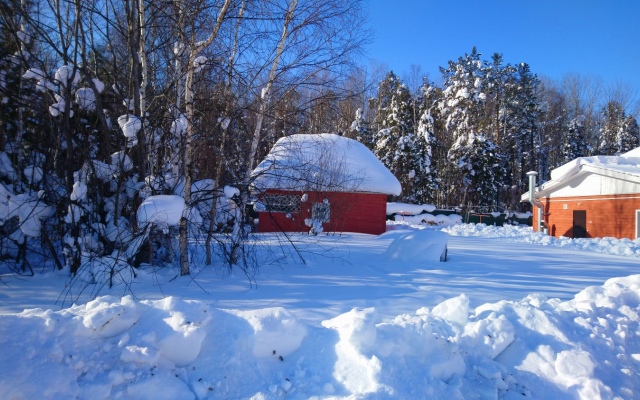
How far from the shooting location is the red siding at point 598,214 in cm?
1702

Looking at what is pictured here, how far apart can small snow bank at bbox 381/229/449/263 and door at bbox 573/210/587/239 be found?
1511 centimetres

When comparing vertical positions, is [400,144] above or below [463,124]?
below

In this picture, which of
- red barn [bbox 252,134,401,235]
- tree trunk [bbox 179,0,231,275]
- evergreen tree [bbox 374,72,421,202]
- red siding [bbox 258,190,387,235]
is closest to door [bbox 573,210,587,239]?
red barn [bbox 252,134,401,235]

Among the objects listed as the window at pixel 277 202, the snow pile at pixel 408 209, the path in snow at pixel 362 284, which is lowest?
the path in snow at pixel 362 284

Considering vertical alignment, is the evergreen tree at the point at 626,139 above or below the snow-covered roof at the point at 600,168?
above

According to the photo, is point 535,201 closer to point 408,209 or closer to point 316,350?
point 408,209

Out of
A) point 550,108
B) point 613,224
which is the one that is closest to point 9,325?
point 613,224

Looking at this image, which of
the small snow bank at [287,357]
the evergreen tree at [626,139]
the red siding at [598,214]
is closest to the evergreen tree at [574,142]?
the evergreen tree at [626,139]

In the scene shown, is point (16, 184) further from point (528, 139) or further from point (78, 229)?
point (528, 139)

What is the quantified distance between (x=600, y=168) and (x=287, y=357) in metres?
20.0

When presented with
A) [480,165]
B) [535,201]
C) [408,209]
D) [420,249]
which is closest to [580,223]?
[535,201]

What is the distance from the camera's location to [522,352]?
359 centimetres

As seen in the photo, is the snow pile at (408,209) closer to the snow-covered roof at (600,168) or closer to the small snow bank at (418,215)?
the small snow bank at (418,215)

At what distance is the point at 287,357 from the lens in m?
3.24
